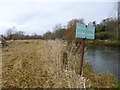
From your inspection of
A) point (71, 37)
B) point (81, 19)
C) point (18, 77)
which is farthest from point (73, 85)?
point (81, 19)

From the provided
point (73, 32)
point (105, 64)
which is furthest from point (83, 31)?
point (73, 32)

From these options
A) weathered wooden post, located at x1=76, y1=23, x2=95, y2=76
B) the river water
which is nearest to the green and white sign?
weathered wooden post, located at x1=76, y1=23, x2=95, y2=76

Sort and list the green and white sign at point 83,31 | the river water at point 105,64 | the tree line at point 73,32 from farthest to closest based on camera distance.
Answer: the tree line at point 73,32 < the river water at point 105,64 < the green and white sign at point 83,31

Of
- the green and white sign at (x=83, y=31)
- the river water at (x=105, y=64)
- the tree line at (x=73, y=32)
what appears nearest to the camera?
the green and white sign at (x=83, y=31)

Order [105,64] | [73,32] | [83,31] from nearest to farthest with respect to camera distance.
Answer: [83,31] < [105,64] < [73,32]

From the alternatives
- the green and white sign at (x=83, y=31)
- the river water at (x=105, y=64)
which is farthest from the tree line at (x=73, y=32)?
the green and white sign at (x=83, y=31)

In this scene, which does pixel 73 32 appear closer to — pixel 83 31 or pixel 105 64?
pixel 105 64

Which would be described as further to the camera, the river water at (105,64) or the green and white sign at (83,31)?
the river water at (105,64)

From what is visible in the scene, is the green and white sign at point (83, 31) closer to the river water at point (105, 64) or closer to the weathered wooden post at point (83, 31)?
the weathered wooden post at point (83, 31)

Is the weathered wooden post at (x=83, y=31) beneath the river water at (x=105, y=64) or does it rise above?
above

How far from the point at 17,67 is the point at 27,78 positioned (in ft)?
4.51

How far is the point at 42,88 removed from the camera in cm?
390

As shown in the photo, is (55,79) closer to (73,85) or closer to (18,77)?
(73,85)

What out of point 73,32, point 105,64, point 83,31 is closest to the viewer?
point 83,31
